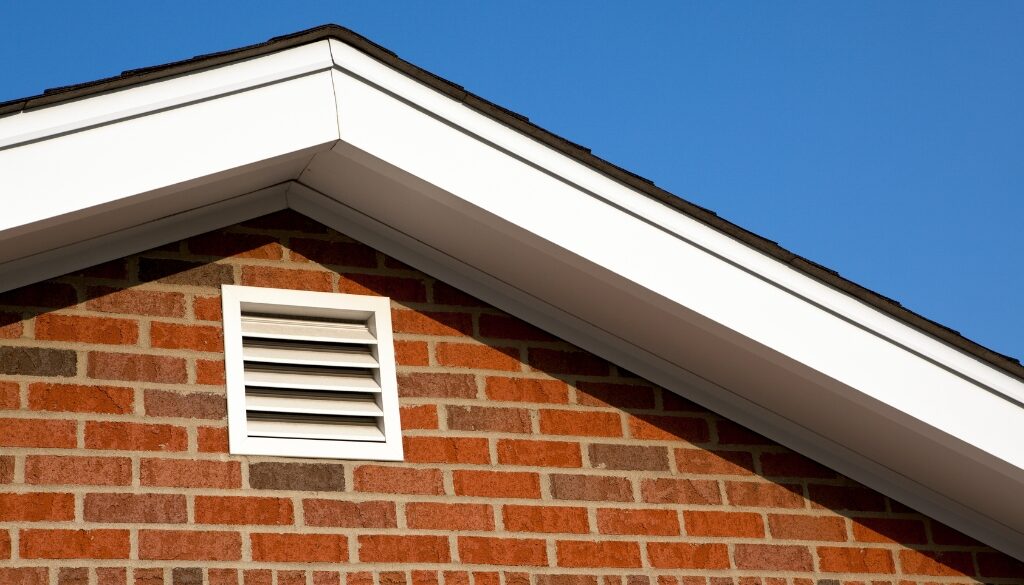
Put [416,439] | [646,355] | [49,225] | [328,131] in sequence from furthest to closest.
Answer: [646,355] < [416,439] < [328,131] < [49,225]

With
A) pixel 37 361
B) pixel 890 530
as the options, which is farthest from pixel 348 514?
pixel 890 530

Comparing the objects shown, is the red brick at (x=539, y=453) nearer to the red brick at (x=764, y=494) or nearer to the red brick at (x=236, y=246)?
the red brick at (x=764, y=494)

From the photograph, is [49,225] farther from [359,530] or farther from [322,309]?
[359,530]

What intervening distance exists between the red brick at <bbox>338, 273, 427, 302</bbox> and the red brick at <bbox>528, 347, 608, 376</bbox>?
42 centimetres

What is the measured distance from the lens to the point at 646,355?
493 cm

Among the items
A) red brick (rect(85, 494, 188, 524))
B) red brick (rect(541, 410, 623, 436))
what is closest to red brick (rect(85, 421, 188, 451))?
red brick (rect(85, 494, 188, 524))

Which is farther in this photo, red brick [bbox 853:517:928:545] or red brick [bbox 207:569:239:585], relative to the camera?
red brick [bbox 853:517:928:545]

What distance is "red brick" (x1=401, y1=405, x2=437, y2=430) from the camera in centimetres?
454

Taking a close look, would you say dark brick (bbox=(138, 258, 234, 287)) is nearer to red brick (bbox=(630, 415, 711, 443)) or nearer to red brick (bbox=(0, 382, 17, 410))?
red brick (bbox=(0, 382, 17, 410))

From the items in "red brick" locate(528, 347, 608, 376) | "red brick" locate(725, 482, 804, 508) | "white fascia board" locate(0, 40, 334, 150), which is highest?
"white fascia board" locate(0, 40, 334, 150)

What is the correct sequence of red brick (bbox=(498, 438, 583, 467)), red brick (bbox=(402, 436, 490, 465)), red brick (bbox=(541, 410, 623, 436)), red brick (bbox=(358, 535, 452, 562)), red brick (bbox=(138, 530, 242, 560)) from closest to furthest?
red brick (bbox=(138, 530, 242, 560))
red brick (bbox=(358, 535, 452, 562))
red brick (bbox=(402, 436, 490, 465))
red brick (bbox=(498, 438, 583, 467))
red brick (bbox=(541, 410, 623, 436))

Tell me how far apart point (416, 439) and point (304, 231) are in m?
0.78

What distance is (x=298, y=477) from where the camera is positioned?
430cm

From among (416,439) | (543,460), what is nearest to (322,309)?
(416,439)
